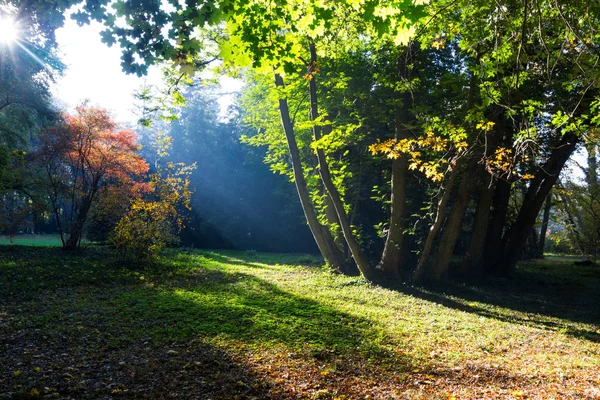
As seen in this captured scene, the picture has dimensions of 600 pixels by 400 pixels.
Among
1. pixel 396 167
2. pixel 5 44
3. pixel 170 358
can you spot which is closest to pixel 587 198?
pixel 396 167

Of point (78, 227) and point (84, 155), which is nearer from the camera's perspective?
point (84, 155)

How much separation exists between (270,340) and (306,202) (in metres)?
7.32

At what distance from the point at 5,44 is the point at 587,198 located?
1096 inches

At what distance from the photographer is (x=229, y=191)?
2783 centimetres

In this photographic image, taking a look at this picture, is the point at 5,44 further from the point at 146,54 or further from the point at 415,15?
the point at 415,15

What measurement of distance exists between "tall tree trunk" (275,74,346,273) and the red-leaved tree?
605cm

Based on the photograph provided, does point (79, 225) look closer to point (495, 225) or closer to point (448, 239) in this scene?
point (448, 239)

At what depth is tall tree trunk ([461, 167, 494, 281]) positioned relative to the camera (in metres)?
13.1

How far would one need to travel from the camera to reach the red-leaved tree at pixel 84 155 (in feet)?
41.4

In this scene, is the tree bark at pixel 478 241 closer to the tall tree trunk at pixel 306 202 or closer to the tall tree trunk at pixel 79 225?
the tall tree trunk at pixel 306 202

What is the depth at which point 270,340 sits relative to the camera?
17.0ft

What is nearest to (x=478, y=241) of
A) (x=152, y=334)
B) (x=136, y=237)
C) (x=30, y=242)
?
(x=136, y=237)

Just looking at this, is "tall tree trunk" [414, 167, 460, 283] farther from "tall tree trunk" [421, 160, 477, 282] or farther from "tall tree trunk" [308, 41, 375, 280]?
"tall tree trunk" [308, 41, 375, 280]

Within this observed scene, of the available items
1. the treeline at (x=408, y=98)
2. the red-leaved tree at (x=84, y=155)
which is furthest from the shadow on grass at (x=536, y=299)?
the red-leaved tree at (x=84, y=155)
